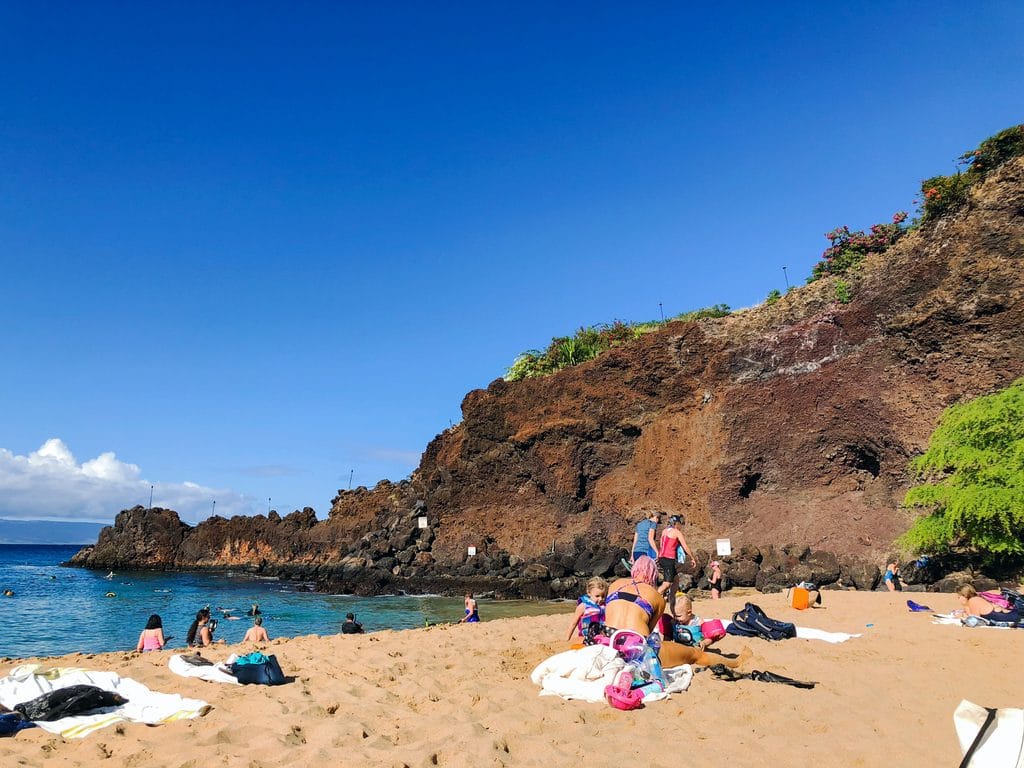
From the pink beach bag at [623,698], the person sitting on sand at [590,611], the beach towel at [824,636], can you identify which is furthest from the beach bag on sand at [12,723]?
the beach towel at [824,636]

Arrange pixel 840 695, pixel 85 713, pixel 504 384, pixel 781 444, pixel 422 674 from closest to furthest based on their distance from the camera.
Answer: pixel 85 713 < pixel 840 695 < pixel 422 674 < pixel 781 444 < pixel 504 384

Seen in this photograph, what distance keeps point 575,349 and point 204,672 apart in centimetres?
3380

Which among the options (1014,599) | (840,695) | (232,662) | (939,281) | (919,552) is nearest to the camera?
(840,695)

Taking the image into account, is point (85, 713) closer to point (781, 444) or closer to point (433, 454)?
point (781, 444)

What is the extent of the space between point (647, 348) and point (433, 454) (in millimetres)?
17493

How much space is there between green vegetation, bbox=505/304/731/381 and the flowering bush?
8116 mm

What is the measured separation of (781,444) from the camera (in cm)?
2953

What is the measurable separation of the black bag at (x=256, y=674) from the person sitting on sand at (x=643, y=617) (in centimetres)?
368

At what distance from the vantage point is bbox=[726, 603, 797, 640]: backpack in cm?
980

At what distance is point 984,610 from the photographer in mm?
10727

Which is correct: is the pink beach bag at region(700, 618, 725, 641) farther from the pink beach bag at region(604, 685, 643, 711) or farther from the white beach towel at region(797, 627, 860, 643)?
the pink beach bag at region(604, 685, 643, 711)

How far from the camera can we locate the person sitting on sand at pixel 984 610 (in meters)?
10.4

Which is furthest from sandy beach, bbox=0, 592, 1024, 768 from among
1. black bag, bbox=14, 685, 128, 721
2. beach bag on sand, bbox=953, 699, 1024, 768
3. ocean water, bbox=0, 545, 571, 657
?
ocean water, bbox=0, 545, 571, 657

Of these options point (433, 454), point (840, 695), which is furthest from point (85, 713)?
point (433, 454)
